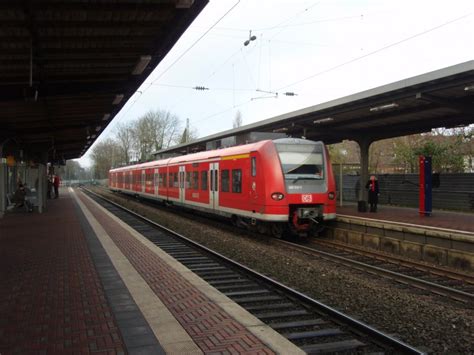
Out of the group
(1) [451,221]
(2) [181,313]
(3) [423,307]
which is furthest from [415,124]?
(2) [181,313]

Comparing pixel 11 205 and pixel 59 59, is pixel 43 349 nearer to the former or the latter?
pixel 59 59

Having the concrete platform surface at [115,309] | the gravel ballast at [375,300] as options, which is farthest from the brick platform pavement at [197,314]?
the gravel ballast at [375,300]

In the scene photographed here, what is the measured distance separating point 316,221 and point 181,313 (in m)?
7.82

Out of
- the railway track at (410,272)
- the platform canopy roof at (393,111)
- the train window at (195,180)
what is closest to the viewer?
the railway track at (410,272)

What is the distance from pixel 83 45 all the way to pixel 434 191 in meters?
17.0

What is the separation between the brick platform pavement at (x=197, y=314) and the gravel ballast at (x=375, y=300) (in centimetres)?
177

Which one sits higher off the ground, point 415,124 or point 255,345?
point 415,124

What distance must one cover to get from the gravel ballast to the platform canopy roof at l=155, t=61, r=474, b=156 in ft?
16.9

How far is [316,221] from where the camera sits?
506 inches

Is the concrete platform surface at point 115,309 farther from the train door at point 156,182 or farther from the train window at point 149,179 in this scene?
the train window at point 149,179

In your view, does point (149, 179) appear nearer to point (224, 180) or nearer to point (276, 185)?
point (224, 180)

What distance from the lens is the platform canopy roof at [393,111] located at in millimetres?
11227

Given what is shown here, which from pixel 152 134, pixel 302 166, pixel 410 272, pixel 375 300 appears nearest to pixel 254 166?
pixel 302 166

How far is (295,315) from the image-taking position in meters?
5.94
